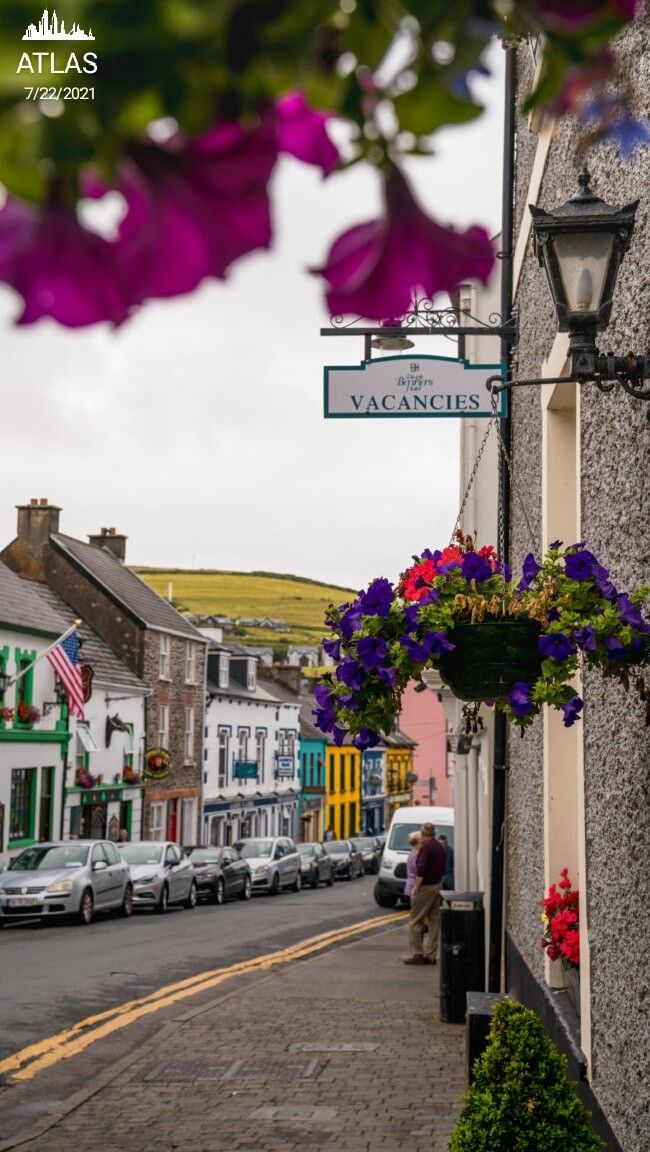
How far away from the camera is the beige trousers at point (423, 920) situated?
52.7ft

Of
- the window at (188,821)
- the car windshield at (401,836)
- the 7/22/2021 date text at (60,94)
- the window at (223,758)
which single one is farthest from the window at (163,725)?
the 7/22/2021 date text at (60,94)

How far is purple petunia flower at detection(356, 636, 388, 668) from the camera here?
4.17 metres

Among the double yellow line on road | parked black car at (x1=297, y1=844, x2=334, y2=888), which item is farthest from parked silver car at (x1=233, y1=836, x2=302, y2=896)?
the double yellow line on road

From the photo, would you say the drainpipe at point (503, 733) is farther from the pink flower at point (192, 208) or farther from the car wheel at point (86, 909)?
the car wheel at point (86, 909)

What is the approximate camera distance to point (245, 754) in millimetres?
55844

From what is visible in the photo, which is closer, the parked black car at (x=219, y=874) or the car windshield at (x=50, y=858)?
the car windshield at (x=50, y=858)

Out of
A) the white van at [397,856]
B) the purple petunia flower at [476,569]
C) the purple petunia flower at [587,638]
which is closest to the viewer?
the purple petunia flower at [587,638]

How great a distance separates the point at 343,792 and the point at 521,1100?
224 ft

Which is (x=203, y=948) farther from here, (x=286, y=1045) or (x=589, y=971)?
(x=589, y=971)

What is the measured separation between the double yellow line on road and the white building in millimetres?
32259

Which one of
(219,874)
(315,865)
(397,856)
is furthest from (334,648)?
(315,865)

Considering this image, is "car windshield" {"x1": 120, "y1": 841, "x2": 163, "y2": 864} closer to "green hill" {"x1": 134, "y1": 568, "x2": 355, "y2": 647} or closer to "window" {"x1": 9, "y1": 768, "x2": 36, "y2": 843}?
"window" {"x1": 9, "y1": 768, "x2": 36, "y2": 843}

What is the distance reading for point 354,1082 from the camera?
871 centimetres

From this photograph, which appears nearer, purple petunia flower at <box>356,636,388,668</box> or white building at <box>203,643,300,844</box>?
purple petunia flower at <box>356,636,388,668</box>
